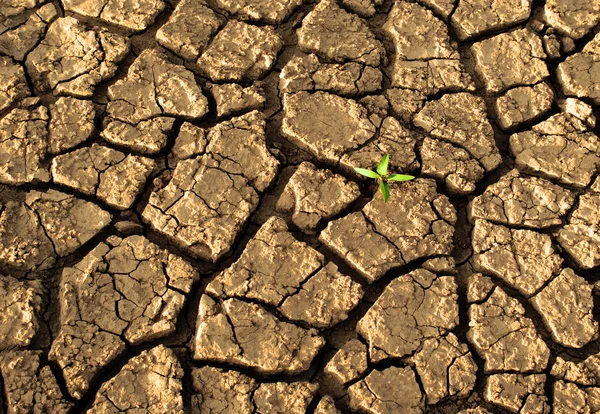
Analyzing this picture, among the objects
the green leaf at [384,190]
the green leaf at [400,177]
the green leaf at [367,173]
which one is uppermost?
the green leaf at [367,173]

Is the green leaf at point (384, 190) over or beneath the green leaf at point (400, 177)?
beneath

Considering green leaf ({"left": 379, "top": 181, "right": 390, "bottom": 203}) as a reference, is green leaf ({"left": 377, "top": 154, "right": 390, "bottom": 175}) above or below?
above

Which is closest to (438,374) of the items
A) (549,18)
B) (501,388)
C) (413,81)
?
(501,388)

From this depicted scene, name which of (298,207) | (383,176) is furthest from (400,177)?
(298,207)

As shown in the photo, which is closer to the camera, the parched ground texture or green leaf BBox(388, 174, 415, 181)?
the parched ground texture

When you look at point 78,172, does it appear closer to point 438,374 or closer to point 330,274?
point 330,274

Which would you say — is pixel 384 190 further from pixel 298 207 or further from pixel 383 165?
pixel 298 207

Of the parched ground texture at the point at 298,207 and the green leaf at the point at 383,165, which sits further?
the green leaf at the point at 383,165

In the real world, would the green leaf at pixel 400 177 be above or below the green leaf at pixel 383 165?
below
